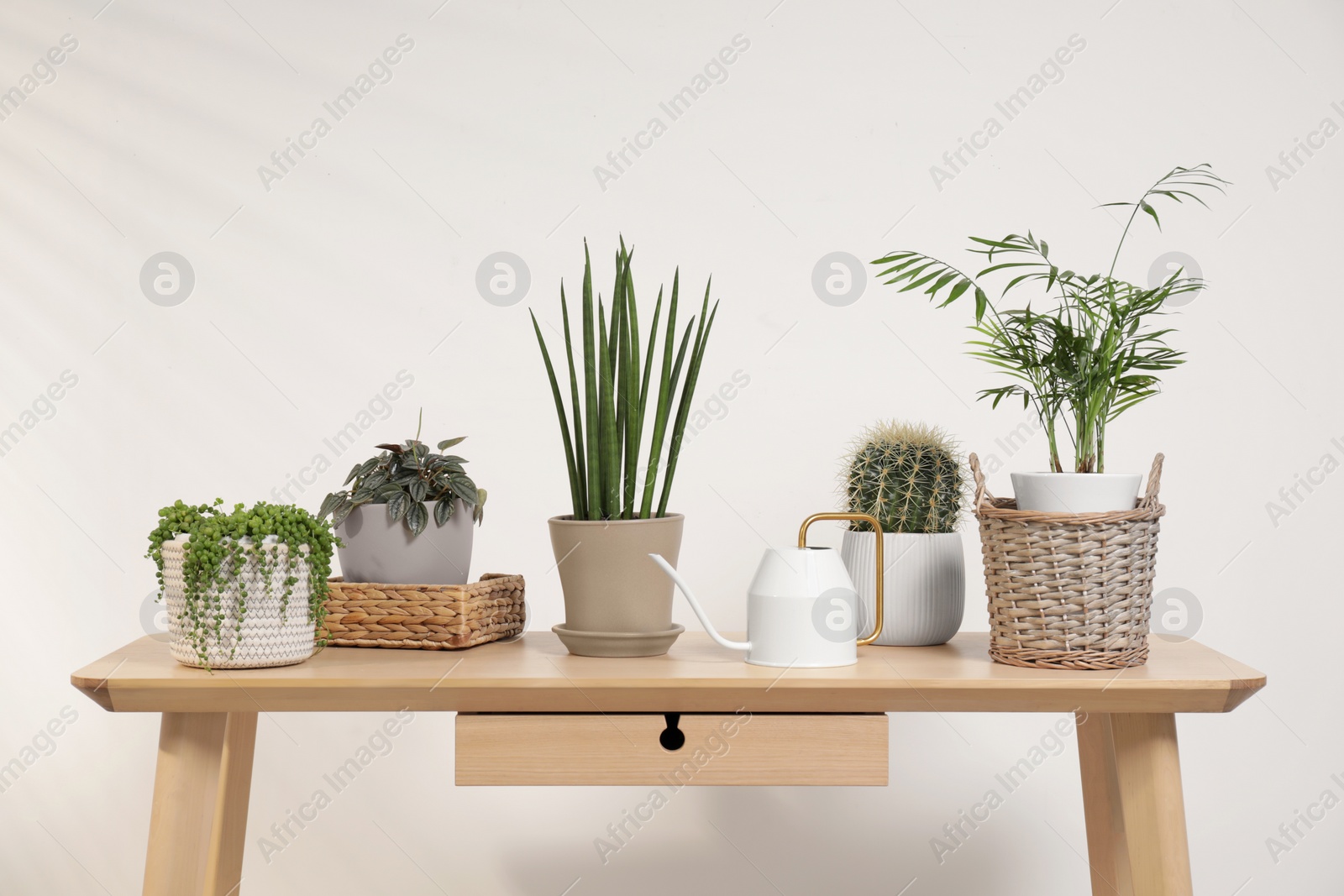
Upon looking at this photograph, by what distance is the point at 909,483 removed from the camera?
1.42m

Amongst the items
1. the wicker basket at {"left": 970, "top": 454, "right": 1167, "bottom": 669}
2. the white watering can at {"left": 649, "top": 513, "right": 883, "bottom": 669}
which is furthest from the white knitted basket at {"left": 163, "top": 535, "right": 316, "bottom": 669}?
the wicker basket at {"left": 970, "top": 454, "right": 1167, "bottom": 669}

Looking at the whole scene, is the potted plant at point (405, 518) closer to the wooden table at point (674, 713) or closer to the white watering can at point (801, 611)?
the wooden table at point (674, 713)

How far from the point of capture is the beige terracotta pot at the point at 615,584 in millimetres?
1298

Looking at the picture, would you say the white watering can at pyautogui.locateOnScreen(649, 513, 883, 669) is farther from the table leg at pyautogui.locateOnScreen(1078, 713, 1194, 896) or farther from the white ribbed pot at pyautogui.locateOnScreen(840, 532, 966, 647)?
the table leg at pyautogui.locateOnScreen(1078, 713, 1194, 896)

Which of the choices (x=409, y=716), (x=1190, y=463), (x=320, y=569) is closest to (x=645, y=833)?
(x=409, y=716)

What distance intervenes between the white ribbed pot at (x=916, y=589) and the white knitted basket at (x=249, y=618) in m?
0.74

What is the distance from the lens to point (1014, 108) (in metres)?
2.13

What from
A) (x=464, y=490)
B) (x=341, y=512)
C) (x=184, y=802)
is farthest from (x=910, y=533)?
(x=184, y=802)

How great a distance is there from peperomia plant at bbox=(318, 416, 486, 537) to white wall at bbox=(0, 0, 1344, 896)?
66 cm

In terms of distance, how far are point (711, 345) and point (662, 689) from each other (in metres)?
1.08

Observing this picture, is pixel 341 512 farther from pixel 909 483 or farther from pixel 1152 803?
pixel 1152 803

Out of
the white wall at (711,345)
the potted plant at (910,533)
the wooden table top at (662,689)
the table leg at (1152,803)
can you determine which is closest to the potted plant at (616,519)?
the wooden table top at (662,689)

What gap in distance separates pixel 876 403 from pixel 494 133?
3.21ft

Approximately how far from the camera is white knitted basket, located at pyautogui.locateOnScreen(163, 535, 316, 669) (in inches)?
47.2
